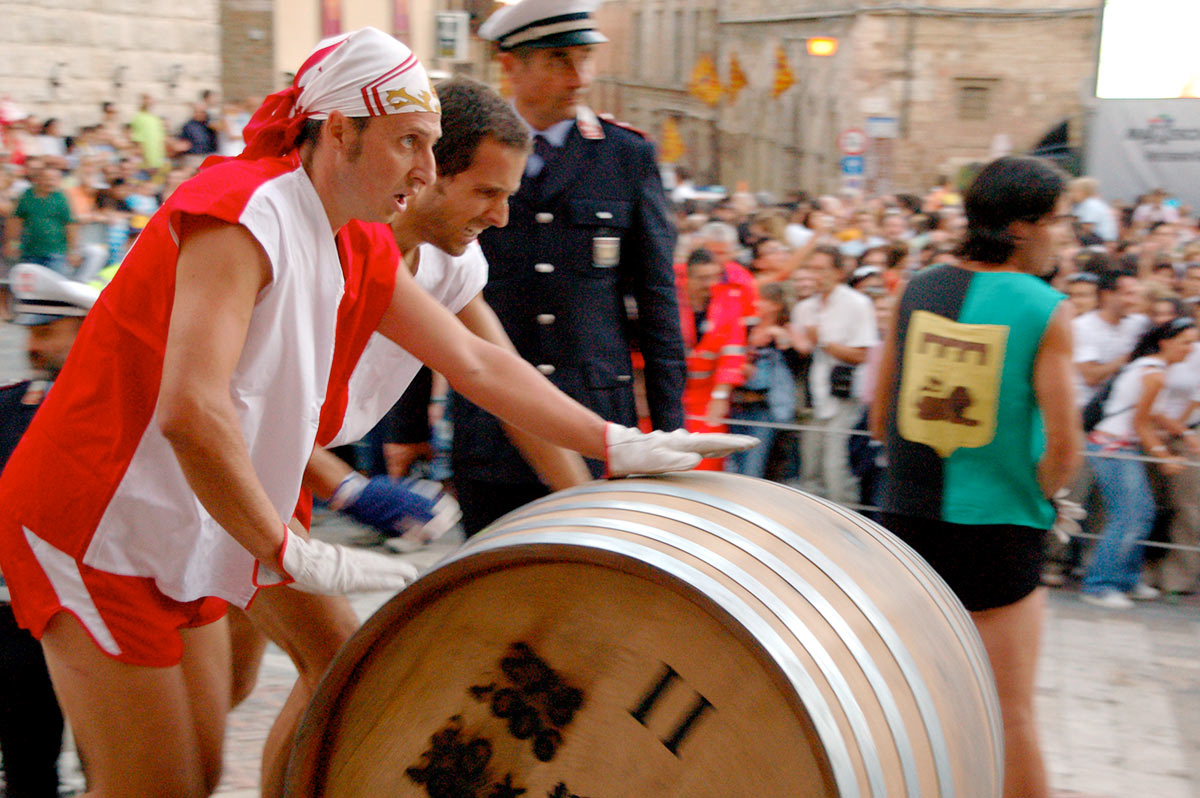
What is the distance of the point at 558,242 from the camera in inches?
121

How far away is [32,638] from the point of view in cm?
297

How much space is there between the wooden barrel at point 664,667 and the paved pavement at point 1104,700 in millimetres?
1585

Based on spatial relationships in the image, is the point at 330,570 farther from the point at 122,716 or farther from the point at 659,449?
the point at 659,449

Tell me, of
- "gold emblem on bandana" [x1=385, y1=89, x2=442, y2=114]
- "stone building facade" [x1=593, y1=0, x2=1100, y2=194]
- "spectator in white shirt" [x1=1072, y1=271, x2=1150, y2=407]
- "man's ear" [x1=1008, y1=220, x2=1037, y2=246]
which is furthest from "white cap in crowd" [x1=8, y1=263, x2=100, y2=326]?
"stone building facade" [x1=593, y1=0, x2=1100, y2=194]

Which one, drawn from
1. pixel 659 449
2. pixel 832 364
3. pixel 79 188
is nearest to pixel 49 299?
pixel 659 449

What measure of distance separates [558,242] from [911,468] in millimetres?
966

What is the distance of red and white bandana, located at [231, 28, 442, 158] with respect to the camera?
189 centimetres

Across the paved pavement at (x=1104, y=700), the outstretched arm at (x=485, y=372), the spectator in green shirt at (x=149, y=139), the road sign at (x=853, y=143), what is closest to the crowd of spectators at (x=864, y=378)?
the paved pavement at (x=1104, y=700)

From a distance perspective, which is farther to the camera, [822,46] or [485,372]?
[822,46]

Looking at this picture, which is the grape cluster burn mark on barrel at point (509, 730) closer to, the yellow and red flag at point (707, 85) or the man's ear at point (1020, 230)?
the man's ear at point (1020, 230)

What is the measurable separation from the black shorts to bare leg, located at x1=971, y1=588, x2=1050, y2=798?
1.2 inches

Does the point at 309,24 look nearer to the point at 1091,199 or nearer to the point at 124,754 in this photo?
the point at 1091,199

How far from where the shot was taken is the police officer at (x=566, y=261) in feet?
9.95

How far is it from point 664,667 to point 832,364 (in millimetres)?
4639
